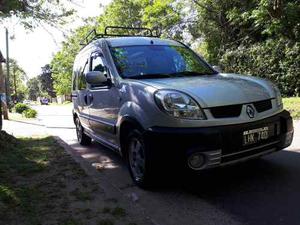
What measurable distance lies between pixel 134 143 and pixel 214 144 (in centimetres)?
122

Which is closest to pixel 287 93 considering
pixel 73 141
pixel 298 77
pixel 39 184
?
pixel 298 77

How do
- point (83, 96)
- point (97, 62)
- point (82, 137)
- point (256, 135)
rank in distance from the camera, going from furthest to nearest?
point (82, 137) < point (83, 96) < point (97, 62) < point (256, 135)

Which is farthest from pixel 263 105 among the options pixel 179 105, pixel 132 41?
pixel 132 41

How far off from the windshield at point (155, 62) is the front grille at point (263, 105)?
1.23 metres

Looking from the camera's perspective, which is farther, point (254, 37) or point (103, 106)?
point (254, 37)

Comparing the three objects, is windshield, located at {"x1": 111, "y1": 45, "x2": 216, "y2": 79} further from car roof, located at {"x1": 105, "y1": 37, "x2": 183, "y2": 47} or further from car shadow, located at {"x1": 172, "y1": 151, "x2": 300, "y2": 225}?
car shadow, located at {"x1": 172, "y1": 151, "x2": 300, "y2": 225}

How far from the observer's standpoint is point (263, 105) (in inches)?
185

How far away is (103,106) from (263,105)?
2401 millimetres

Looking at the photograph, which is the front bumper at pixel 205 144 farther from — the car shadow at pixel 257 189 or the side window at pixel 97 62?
the side window at pixel 97 62

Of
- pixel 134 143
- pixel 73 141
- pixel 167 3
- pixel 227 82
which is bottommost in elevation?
pixel 73 141

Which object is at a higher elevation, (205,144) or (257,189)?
(205,144)

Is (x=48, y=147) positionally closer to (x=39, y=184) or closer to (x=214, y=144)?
(x=39, y=184)

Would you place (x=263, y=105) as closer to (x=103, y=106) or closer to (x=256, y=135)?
(x=256, y=135)

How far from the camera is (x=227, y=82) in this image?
4.86m
